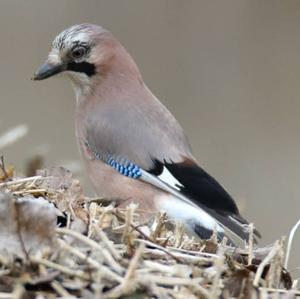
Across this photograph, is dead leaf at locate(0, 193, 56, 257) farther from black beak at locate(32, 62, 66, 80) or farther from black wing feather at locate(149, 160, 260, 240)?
black beak at locate(32, 62, 66, 80)

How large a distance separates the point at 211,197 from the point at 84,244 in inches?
74.3

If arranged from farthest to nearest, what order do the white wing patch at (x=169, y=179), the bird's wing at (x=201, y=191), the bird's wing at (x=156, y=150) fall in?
the white wing patch at (x=169, y=179) → the bird's wing at (x=156, y=150) → the bird's wing at (x=201, y=191)

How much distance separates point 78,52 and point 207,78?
3953 millimetres

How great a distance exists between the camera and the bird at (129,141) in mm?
4738

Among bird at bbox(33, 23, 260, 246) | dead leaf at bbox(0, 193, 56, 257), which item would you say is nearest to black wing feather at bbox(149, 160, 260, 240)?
bird at bbox(33, 23, 260, 246)

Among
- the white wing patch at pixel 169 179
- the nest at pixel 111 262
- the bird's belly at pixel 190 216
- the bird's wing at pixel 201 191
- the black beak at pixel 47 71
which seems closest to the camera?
the nest at pixel 111 262

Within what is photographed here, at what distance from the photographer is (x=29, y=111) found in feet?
27.3

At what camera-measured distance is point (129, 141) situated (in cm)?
509

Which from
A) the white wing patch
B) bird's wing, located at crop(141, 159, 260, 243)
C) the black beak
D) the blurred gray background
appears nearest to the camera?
bird's wing, located at crop(141, 159, 260, 243)

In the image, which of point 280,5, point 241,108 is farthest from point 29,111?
point 280,5

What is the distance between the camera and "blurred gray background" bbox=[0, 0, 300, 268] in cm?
796

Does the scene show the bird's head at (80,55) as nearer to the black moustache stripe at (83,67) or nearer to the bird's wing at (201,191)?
the black moustache stripe at (83,67)

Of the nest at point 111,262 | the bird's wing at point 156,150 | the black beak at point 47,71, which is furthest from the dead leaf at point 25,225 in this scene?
the black beak at point 47,71

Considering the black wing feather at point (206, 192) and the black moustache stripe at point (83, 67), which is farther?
the black moustache stripe at point (83, 67)
